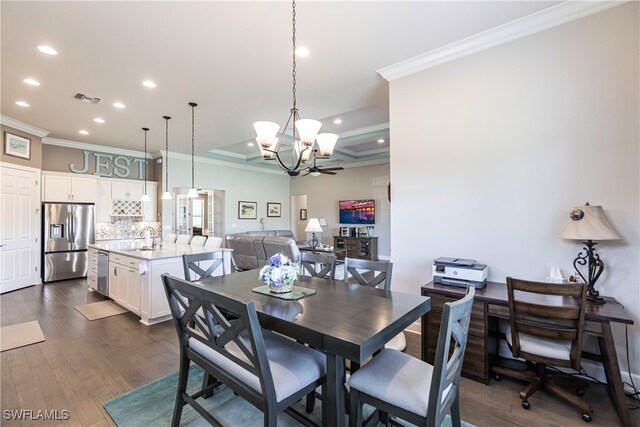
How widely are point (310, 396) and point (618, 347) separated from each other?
2.50 m

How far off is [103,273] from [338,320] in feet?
16.1

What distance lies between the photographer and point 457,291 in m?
2.54

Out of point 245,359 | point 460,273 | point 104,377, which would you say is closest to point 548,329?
point 460,273

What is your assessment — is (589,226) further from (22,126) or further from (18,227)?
(22,126)

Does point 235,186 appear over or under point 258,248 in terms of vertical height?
Result: over

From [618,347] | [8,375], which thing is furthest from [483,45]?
[8,375]

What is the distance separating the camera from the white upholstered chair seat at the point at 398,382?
136 centimetres

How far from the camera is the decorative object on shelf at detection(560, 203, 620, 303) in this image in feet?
7.17

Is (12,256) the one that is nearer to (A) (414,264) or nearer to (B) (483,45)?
(A) (414,264)

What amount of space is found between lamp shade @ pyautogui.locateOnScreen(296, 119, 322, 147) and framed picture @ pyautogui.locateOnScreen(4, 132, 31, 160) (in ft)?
19.6

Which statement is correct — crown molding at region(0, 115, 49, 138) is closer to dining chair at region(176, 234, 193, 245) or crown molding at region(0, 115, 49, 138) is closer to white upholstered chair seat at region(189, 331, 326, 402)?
dining chair at region(176, 234, 193, 245)

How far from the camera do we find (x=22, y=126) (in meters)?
5.36

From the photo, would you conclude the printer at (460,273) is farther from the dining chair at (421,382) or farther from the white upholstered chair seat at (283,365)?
the white upholstered chair seat at (283,365)

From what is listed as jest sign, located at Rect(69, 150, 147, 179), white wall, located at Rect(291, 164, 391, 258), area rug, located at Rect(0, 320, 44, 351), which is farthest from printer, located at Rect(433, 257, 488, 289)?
jest sign, located at Rect(69, 150, 147, 179)
